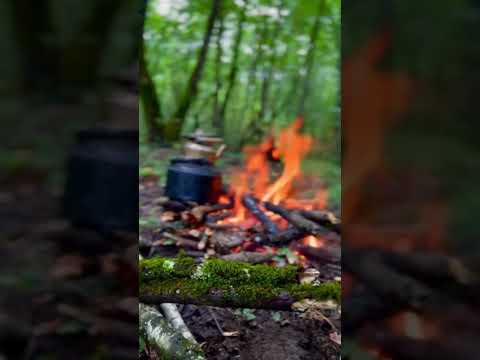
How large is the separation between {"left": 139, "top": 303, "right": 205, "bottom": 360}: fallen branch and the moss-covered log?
6cm

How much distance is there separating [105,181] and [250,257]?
39cm

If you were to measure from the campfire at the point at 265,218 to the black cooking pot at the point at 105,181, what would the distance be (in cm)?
10

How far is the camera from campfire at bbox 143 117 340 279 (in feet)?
3.89

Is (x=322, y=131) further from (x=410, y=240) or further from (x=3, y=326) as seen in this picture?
(x=3, y=326)

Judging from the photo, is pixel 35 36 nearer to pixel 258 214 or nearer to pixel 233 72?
pixel 233 72

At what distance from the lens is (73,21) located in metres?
1.41

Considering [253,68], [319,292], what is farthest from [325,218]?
[253,68]

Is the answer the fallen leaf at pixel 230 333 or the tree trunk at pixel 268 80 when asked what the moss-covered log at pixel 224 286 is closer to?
the fallen leaf at pixel 230 333

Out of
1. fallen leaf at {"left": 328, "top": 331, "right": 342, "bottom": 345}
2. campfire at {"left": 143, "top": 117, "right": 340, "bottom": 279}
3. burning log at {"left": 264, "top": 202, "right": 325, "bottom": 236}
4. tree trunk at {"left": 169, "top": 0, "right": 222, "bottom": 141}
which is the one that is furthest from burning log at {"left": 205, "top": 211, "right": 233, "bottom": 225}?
fallen leaf at {"left": 328, "top": 331, "right": 342, "bottom": 345}

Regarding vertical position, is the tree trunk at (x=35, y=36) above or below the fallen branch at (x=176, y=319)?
above

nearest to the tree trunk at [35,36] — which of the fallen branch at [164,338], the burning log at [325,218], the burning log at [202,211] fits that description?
the burning log at [202,211]

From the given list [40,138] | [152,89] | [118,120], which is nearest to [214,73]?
[152,89]

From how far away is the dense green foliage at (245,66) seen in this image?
1.15 meters

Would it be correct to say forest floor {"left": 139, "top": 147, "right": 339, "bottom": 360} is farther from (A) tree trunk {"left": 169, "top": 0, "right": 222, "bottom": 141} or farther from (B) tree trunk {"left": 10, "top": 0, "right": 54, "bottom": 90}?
(B) tree trunk {"left": 10, "top": 0, "right": 54, "bottom": 90}
